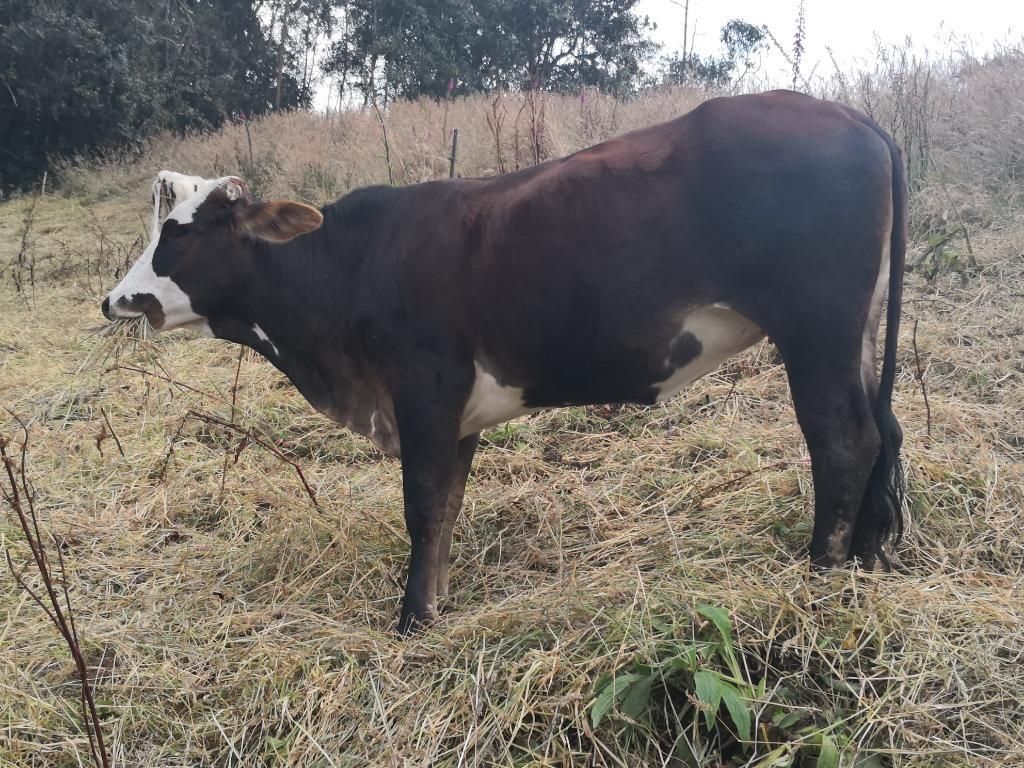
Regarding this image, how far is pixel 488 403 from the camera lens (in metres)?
2.87

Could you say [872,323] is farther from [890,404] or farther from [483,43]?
[483,43]

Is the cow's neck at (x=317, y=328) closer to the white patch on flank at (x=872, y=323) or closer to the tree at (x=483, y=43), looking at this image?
the white patch on flank at (x=872, y=323)

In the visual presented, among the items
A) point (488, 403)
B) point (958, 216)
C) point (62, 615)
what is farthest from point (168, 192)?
point (958, 216)

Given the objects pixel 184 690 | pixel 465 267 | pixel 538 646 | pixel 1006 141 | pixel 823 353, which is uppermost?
pixel 1006 141

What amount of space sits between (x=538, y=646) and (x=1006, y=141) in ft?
21.1

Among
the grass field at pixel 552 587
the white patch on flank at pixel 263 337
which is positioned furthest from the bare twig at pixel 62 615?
the white patch on flank at pixel 263 337

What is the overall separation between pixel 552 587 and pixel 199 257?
180cm

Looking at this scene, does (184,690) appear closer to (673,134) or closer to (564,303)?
(564,303)

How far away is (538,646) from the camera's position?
8.09 ft

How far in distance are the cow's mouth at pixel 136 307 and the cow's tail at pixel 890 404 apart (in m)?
2.59

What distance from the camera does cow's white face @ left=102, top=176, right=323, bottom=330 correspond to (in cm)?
318

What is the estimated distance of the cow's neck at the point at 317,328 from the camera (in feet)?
10.1

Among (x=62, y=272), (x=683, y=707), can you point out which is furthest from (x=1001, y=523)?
(x=62, y=272)

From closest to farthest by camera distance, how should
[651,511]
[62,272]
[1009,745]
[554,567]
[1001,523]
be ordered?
[1009,745], [1001,523], [554,567], [651,511], [62,272]
